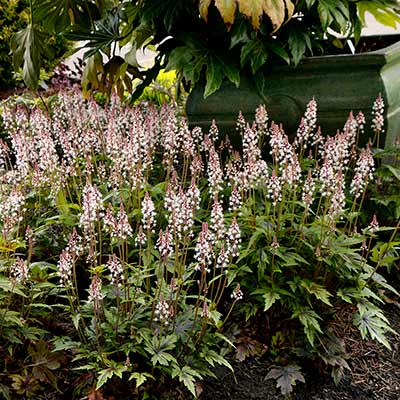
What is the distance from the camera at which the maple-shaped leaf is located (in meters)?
2.67

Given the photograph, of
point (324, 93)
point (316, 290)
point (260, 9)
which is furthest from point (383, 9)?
point (316, 290)

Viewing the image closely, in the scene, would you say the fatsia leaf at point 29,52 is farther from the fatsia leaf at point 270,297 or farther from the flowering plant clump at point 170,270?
the fatsia leaf at point 270,297

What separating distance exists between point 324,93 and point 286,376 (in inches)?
73.1

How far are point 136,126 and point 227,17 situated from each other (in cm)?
70

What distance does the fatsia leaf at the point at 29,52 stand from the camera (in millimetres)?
4148

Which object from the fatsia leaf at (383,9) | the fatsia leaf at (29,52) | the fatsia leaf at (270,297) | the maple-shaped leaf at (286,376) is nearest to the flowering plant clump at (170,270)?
the fatsia leaf at (270,297)

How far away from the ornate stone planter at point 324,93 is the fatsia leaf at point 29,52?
103 centimetres

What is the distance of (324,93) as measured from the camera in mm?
3914

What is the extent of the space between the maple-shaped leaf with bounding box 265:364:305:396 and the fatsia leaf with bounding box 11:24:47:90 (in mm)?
2396

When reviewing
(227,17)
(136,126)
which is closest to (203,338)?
(136,126)

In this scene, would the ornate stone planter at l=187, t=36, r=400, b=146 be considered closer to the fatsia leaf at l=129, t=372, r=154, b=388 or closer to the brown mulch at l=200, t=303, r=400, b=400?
the brown mulch at l=200, t=303, r=400, b=400

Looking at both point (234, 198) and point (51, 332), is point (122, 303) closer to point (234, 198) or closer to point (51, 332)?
point (51, 332)

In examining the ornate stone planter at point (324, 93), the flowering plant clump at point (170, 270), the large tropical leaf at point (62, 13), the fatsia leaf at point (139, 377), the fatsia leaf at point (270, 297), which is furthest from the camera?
the large tropical leaf at point (62, 13)

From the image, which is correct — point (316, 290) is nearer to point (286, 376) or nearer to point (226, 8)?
point (286, 376)
